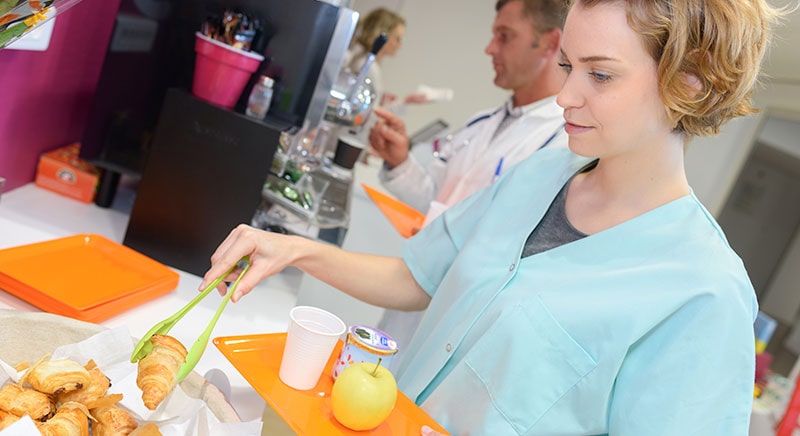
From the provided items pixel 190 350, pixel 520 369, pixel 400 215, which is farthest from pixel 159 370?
pixel 400 215

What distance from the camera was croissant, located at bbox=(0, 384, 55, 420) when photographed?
0.82 meters

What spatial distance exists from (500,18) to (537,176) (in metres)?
1.37

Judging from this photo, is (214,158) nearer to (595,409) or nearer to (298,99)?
(298,99)

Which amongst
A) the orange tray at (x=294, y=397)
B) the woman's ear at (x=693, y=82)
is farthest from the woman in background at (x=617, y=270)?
the orange tray at (x=294, y=397)

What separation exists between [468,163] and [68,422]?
1.93 metres

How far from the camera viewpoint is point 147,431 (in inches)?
33.7

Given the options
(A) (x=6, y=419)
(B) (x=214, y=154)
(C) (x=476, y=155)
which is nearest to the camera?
(A) (x=6, y=419)

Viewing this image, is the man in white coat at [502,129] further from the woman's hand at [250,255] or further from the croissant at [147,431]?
the croissant at [147,431]

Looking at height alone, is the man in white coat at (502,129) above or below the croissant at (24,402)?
above

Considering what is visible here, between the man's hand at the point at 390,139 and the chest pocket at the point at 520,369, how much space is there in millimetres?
1581

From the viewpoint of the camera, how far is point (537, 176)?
1362mm

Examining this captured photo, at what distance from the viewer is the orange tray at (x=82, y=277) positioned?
1.21 metres

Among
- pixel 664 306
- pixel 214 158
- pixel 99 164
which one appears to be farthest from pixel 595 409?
pixel 99 164

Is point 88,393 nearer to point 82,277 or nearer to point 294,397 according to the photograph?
point 294,397
